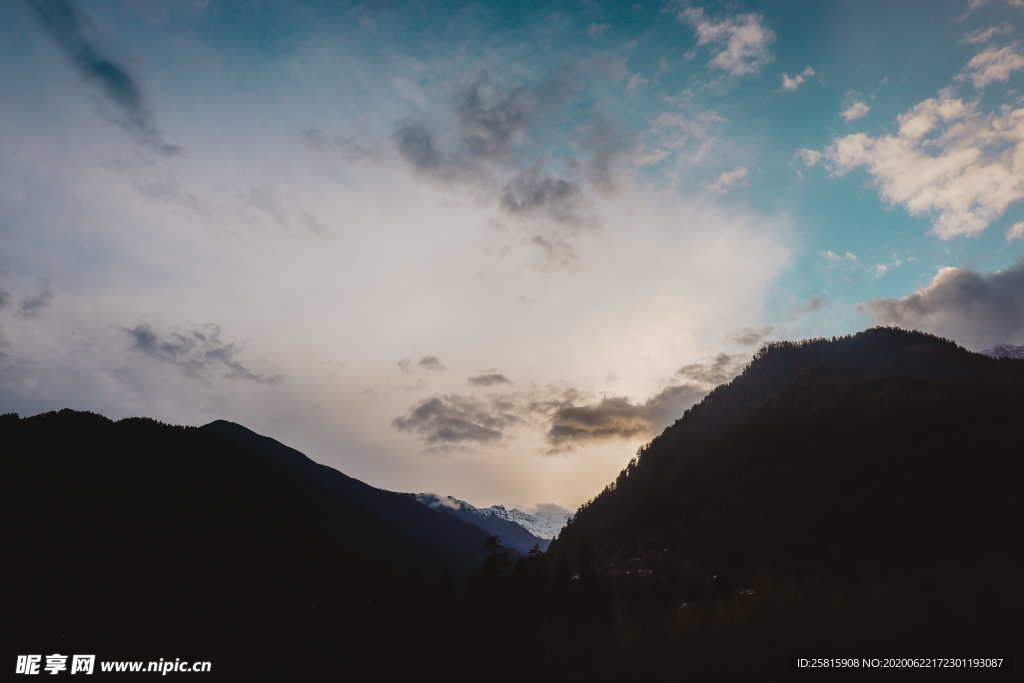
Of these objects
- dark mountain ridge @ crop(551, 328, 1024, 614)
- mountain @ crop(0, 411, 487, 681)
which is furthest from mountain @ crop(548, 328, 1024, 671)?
mountain @ crop(0, 411, 487, 681)

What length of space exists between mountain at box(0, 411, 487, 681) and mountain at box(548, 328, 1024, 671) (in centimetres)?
2998

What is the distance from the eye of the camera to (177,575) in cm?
11781

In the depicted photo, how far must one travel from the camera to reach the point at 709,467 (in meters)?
136

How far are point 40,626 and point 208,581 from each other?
1205 inches

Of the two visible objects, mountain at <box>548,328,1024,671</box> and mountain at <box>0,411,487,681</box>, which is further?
mountain at <box>0,411,487,681</box>

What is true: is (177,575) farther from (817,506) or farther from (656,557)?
(817,506)

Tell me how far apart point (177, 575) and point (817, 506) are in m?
138

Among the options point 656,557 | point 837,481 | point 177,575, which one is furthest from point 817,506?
→ point 177,575

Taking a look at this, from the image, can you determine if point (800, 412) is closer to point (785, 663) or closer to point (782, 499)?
point (782, 499)

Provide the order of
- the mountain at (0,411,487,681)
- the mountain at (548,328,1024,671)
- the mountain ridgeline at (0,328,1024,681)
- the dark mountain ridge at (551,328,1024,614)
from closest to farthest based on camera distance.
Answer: the mountain ridgeline at (0,328,1024,681), the mountain at (548,328,1024,671), the mountain at (0,411,487,681), the dark mountain ridge at (551,328,1024,614)

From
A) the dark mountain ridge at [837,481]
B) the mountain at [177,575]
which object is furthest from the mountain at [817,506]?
the mountain at [177,575]

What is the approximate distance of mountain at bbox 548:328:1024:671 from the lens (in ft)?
186

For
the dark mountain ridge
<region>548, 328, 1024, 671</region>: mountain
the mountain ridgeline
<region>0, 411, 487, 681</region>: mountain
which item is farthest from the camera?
the dark mountain ridge

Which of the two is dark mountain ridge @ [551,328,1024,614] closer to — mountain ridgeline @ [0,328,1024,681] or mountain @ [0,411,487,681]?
mountain ridgeline @ [0,328,1024,681]
